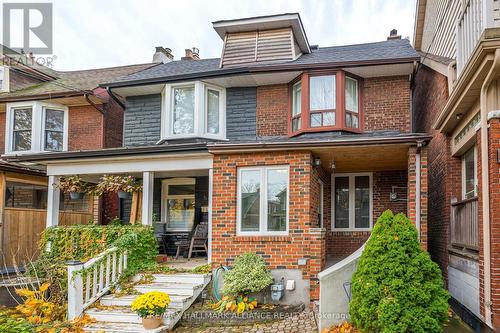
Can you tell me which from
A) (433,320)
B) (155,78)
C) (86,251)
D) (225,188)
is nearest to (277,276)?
(225,188)

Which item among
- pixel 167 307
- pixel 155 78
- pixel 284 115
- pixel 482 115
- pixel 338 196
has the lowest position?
pixel 167 307

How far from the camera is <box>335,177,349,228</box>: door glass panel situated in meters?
11.2

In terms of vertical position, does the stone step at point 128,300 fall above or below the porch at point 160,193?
below

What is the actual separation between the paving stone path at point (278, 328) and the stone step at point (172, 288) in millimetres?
800

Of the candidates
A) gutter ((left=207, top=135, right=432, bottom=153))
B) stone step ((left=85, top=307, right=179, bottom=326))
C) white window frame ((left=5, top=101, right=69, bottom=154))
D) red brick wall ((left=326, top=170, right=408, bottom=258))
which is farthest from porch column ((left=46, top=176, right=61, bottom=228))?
red brick wall ((left=326, top=170, right=408, bottom=258))

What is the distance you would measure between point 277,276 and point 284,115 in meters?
4.47

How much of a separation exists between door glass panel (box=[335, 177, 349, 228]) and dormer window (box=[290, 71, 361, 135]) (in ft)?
5.66

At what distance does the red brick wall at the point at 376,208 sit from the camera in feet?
35.4

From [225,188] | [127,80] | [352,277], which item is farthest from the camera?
[127,80]

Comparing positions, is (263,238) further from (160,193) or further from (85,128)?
(85,128)

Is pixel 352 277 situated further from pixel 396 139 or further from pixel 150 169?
pixel 150 169

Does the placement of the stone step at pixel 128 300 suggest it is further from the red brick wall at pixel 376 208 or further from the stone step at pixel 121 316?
the red brick wall at pixel 376 208

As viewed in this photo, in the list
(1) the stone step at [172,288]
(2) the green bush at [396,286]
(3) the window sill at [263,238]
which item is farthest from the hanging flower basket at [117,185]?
(2) the green bush at [396,286]

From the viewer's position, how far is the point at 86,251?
926 cm
